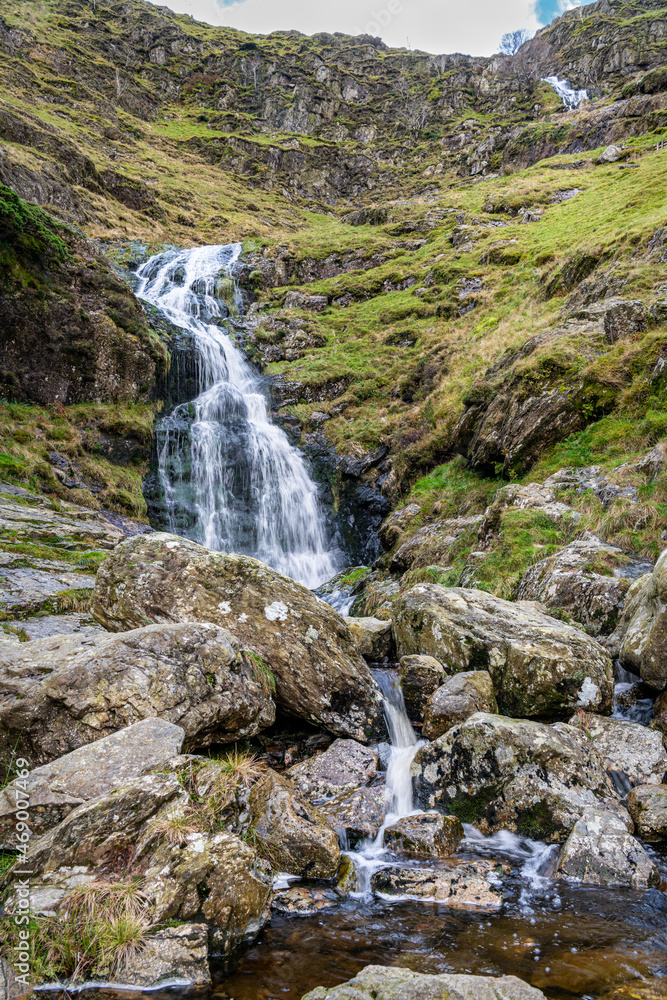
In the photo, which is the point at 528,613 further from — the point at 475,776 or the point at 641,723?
the point at 475,776

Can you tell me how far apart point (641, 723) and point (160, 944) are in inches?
242

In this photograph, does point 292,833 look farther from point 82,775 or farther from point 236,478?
point 236,478

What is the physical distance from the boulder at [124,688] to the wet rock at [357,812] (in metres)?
1.34

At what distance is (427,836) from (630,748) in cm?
278

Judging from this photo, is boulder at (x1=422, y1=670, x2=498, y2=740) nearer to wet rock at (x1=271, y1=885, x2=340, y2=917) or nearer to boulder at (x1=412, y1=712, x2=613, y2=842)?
boulder at (x1=412, y1=712, x2=613, y2=842)

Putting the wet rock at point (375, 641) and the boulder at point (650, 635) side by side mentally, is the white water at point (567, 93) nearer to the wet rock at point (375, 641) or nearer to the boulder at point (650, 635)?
the wet rock at point (375, 641)

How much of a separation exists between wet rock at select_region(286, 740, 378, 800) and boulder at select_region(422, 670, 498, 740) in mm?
962

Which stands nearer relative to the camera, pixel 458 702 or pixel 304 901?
pixel 304 901

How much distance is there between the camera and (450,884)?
15.1 ft

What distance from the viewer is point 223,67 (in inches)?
3339

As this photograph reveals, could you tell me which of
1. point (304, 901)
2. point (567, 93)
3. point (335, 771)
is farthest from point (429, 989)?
point (567, 93)

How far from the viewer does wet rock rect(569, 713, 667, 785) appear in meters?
5.65

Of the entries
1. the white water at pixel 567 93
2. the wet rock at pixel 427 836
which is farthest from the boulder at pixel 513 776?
the white water at pixel 567 93

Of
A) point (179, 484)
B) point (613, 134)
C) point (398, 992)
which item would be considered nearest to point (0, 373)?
point (179, 484)
